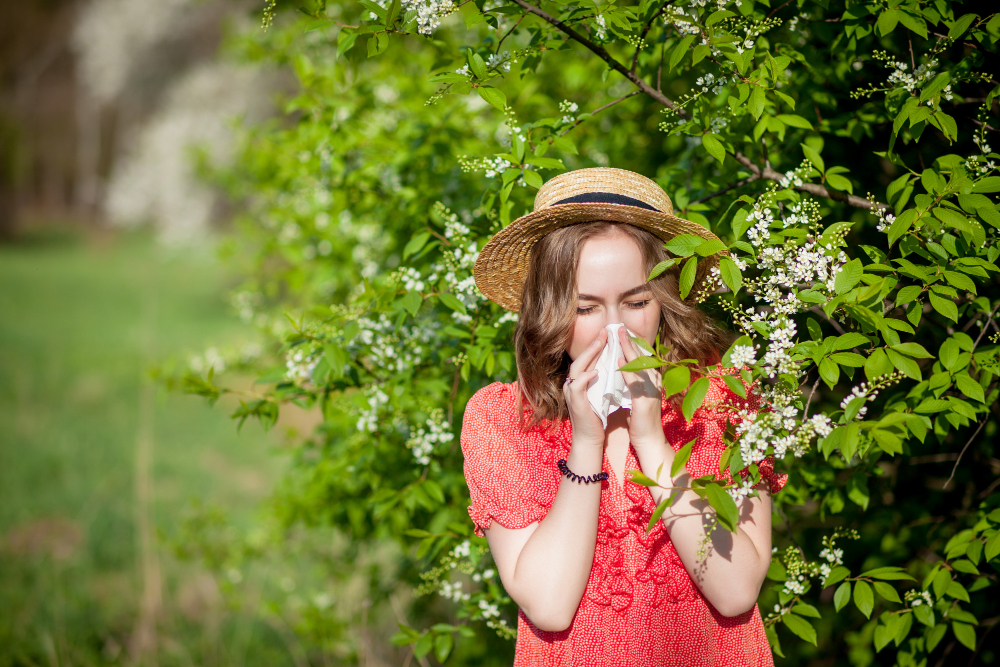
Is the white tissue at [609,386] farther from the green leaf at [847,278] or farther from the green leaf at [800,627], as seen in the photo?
the green leaf at [800,627]

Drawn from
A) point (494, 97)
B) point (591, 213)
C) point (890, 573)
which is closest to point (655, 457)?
point (591, 213)

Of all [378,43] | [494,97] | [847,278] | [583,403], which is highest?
[378,43]

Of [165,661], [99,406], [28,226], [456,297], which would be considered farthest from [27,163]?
[456,297]

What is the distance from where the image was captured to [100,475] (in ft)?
18.7

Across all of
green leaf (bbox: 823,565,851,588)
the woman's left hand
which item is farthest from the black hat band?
green leaf (bbox: 823,565,851,588)

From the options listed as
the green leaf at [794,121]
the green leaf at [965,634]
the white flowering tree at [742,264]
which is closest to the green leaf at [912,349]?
the white flowering tree at [742,264]

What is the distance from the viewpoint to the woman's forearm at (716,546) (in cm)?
143

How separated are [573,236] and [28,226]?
27.8 meters

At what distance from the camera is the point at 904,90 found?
65.1 inches

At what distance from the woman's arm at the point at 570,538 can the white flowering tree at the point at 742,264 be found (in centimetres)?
25

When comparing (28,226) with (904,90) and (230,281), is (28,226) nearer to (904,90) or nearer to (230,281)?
(230,281)

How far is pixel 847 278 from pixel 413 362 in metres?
1.30

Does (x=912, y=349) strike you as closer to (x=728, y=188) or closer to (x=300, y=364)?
(x=728, y=188)

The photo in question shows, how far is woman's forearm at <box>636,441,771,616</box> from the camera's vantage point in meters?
1.43
